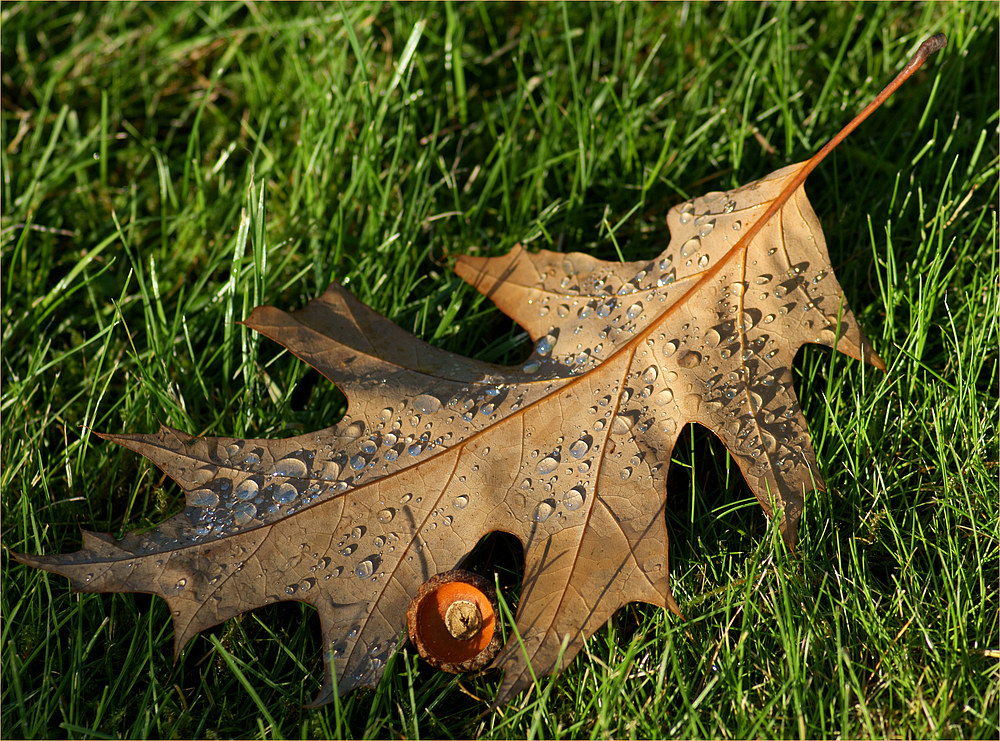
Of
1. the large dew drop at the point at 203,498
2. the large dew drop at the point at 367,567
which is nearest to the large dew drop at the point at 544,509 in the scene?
the large dew drop at the point at 367,567

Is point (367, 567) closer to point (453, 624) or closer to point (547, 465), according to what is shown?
point (453, 624)

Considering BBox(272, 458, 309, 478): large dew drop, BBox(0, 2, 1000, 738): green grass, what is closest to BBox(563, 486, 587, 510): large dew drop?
BBox(0, 2, 1000, 738): green grass

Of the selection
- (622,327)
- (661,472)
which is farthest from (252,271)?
(661,472)

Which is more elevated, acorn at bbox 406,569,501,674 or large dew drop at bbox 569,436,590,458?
large dew drop at bbox 569,436,590,458

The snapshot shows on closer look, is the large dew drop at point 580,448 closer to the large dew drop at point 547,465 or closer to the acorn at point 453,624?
the large dew drop at point 547,465

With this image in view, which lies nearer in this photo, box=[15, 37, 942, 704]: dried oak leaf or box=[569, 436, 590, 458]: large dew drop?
box=[15, 37, 942, 704]: dried oak leaf

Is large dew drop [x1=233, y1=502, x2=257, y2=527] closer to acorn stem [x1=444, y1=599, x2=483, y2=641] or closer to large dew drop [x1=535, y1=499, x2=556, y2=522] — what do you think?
acorn stem [x1=444, y1=599, x2=483, y2=641]
